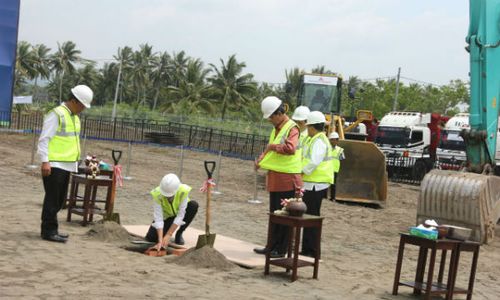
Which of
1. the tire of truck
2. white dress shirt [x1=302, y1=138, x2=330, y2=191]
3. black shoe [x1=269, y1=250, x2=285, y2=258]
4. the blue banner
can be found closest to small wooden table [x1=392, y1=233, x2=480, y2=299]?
black shoe [x1=269, y1=250, x2=285, y2=258]

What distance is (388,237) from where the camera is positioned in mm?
12766

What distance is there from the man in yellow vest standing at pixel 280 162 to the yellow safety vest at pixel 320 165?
14.2 inches

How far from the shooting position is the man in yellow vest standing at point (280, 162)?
8414 millimetres

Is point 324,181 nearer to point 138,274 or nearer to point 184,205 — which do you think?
point 184,205

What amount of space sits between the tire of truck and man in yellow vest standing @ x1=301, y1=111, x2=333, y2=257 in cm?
2071

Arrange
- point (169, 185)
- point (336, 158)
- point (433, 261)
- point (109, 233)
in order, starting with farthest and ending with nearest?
point (336, 158) < point (109, 233) < point (169, 185) < point (433, 261)

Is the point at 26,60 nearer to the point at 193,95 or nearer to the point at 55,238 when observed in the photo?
the point at 193,95

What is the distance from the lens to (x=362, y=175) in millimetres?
18156

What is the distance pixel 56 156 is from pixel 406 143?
24.2 metres

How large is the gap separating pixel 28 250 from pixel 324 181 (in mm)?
3561

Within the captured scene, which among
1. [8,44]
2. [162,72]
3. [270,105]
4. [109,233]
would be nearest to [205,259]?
[109,233]

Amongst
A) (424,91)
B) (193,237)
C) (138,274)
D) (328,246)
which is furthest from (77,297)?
(424,91)

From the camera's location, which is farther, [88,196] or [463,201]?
[463,201]

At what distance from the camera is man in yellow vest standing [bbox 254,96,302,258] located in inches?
331
